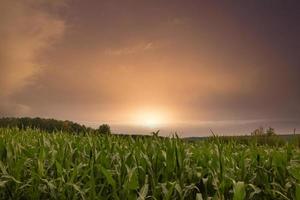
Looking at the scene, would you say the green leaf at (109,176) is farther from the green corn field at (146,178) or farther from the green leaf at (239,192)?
the green leaf at (239,192)

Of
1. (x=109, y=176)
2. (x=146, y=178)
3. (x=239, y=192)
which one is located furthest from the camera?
(x=146, y=178)

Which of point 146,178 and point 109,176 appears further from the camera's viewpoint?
point 146,178

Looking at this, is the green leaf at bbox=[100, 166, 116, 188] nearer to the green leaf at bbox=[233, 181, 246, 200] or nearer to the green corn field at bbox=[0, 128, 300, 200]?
the green corn field at bbox=[0, 128, 300, 200]

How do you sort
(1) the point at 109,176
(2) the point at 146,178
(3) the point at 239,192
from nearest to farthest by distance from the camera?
1. (3) the point at 239,192
2. (1) the point at 109,176
3. (2) the point at 146,178

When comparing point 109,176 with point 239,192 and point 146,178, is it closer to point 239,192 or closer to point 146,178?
point 146,178

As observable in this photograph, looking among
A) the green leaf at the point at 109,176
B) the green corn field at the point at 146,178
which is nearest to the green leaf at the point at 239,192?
the green corn field at the point at 146,178

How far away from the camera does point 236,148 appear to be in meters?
10.6

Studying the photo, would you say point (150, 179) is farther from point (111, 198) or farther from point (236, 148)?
point (236, 148)

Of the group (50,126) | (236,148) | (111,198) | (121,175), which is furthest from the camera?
(50,126)

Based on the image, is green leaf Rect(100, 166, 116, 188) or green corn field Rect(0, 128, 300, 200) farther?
green corn field Rect(0, 128, 300, 200)

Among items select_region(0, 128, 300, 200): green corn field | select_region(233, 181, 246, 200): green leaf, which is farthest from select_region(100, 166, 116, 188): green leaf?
select_region(233, 181, 246, 200): green leaf

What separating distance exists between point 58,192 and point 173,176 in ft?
4.70

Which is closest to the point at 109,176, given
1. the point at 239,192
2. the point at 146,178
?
the point at 146,178

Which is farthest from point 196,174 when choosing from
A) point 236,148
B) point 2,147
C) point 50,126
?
point 50,126
